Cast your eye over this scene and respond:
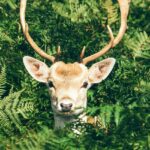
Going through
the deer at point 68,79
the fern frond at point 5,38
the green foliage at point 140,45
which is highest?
the fern frond at point 5,38

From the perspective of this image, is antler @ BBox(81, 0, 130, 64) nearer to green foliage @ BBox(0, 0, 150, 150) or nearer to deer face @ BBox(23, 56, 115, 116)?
deer face @ BBox(23, 56, 115, 116)

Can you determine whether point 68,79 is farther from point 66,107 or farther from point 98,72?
point 66,107

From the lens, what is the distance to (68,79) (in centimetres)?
867

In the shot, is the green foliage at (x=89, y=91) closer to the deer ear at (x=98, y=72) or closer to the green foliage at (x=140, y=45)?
the green foliage at (x=140, y=45)

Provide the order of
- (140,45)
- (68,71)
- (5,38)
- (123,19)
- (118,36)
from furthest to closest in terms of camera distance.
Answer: (5,38) → (140,45) → (123,19) → (118,36) → (68,71)

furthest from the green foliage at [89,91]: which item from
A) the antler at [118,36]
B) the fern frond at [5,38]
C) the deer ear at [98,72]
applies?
the antler at [118,36]

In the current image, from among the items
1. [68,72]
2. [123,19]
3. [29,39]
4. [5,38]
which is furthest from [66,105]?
[5,38]

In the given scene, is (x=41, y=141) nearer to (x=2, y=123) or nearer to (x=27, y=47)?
(x=2, y=123)

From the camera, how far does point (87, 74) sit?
8961 millimetres

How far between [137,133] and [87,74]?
233 cm

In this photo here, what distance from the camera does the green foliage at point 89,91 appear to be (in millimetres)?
6684

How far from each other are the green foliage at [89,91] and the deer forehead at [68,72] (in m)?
0.43

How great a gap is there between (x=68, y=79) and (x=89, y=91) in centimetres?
56

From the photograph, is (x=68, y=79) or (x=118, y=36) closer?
(x=68, y=79)
